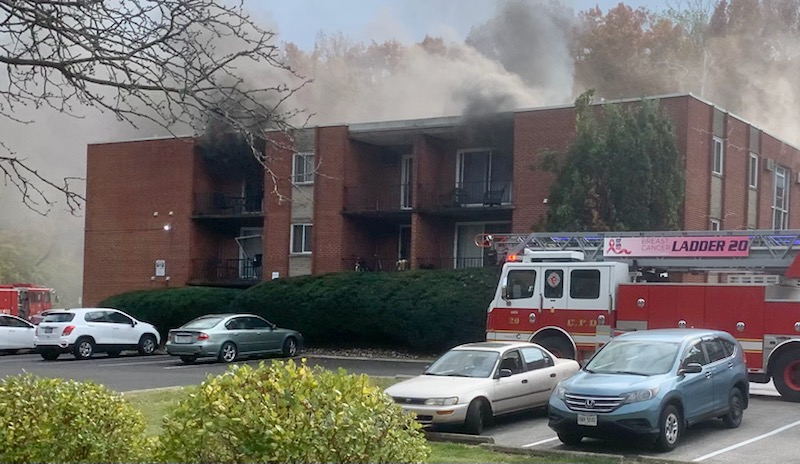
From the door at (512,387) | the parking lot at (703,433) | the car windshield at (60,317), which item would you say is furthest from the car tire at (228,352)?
the door at (512,387)

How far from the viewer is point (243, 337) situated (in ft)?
89.4

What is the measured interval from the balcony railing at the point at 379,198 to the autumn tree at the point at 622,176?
907 centimetres

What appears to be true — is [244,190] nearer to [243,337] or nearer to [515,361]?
[243,337]

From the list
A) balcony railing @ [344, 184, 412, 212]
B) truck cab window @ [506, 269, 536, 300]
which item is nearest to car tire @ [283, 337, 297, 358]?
balcony railing @ [344, 184, 412, 212]

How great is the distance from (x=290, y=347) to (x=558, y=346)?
11.5 meters

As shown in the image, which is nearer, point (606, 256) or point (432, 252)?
point (606, 256)

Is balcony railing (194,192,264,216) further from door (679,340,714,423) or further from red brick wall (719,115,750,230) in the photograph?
door (679,340,714,423)

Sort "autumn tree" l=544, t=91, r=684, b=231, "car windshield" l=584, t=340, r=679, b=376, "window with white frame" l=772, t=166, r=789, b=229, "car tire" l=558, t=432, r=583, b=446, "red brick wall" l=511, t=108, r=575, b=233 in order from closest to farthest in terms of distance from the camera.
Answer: "car tire" l=558, t=432, r=583, b=446, "car windshield" l=584, t=340, r=679, b=376, "autumn tree" l=544, t=91, r=684, b=231, "red brick wall" l=511, t=108, r=575, b=233, "window with white frame" l=772, t=166, r=789, b=229

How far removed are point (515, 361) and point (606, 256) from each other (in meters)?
5.65

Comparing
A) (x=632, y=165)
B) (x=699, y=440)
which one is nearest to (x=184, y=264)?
(x=632, y=165)

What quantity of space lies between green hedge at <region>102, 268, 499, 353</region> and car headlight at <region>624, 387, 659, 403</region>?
1526cm

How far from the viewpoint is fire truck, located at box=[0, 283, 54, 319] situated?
133 ft

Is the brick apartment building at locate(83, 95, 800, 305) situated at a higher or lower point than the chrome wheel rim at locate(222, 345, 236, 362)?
higher

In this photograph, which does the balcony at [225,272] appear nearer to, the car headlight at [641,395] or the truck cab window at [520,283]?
the truck cab window at [520,283]
